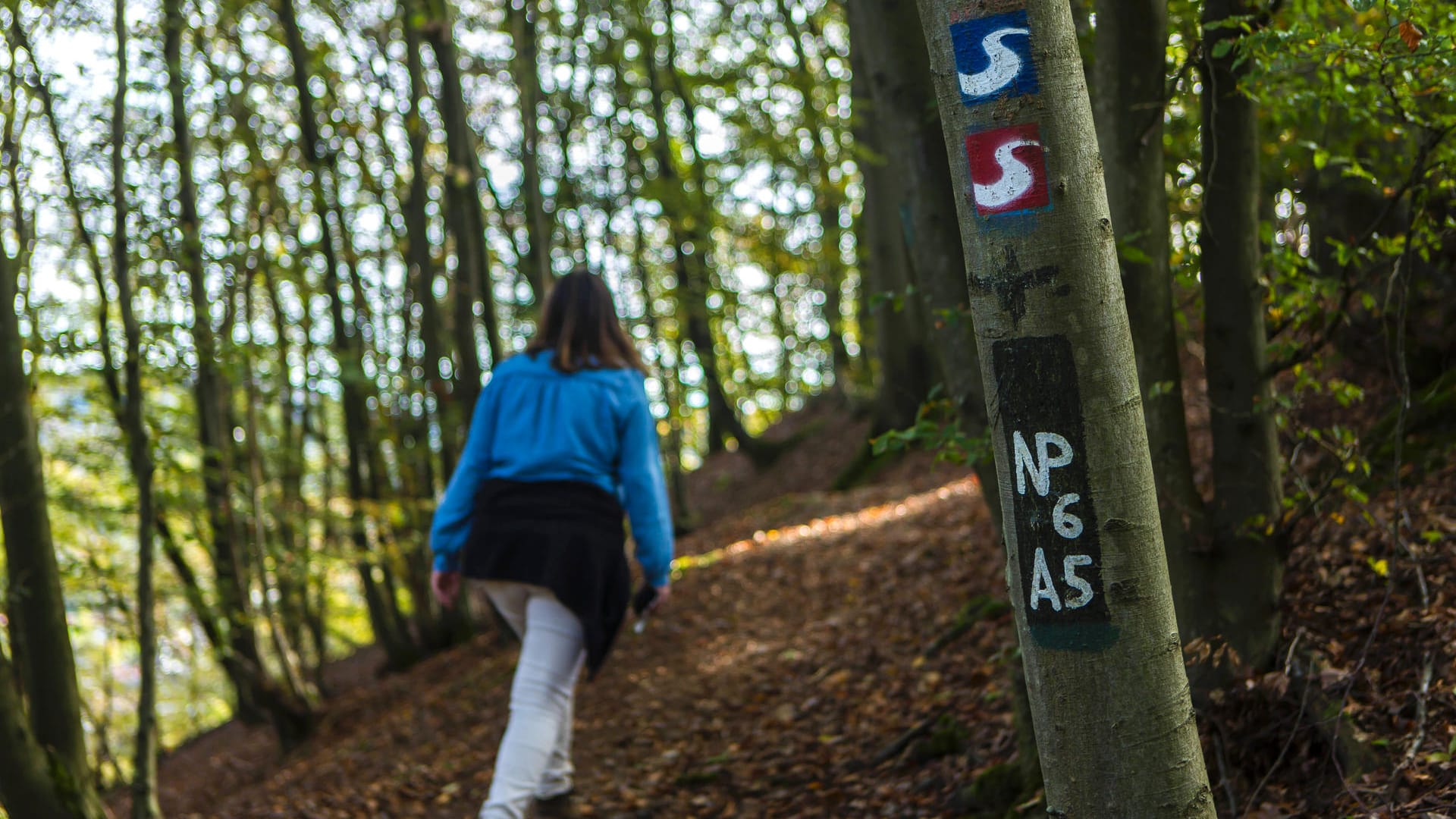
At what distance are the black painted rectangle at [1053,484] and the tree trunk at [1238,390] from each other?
68.9 inches

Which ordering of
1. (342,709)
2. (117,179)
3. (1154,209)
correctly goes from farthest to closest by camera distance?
(342,709) → (117,179) → (1154,209)

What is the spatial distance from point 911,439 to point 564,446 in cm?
137

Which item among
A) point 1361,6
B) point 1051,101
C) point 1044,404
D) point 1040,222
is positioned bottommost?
point 1044,404

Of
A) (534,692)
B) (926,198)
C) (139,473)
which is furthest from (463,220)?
(926,198)

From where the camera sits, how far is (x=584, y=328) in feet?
13.8

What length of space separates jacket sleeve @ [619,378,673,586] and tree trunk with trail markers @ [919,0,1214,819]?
2266 mm

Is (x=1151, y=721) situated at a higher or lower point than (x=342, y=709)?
higher

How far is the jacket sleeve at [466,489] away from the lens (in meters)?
4.07

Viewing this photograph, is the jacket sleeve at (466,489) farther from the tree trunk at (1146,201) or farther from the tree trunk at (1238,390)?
the tree trunk at (1238,390)

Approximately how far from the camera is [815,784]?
4500 mm

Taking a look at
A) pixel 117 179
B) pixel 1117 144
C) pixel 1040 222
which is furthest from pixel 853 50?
pixel 1040 222

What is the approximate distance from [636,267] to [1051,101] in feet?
49.1

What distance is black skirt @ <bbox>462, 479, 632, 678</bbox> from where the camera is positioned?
153 inches

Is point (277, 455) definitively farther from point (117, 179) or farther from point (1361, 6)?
point (1361, 6)
